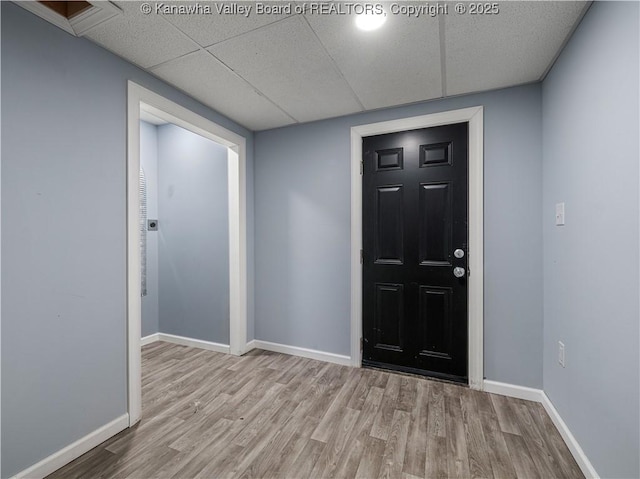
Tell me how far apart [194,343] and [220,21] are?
119 inches

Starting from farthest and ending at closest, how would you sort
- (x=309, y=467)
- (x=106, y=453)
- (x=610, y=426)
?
(x=106, y=453) < (x=309, y=467) < (x=610, y=426)

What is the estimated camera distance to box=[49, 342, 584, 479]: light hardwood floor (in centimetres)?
150

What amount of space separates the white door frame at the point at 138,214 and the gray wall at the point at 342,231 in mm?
243

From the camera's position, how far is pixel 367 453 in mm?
1603

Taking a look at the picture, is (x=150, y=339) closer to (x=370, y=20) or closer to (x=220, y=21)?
(x=220, y=21)

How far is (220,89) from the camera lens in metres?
2.25

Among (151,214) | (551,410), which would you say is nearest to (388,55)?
(551,410)

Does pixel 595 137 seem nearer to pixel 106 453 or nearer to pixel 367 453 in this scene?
pixel 367 453

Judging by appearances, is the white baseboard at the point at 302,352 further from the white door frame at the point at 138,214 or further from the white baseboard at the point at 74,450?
the white baseboard at the point at 74,450

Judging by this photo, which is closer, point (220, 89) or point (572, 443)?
point (572, 443)

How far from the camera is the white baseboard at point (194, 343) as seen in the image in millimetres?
3064

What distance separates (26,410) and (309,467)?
1.43 m

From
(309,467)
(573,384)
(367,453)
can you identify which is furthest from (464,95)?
(309,467)

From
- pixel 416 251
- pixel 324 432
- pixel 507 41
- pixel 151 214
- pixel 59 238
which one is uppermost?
pixel 507 41
